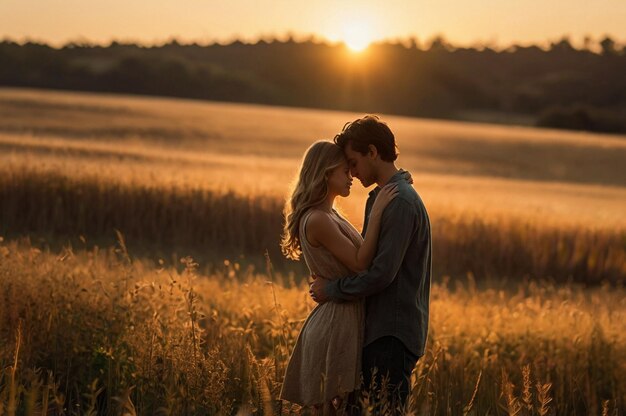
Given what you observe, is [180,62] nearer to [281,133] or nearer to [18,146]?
[281,133]

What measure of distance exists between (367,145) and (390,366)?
3.91 feet

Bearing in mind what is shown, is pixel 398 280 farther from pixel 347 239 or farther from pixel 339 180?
pixel 339 180

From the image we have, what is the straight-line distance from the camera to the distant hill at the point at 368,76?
234 ft

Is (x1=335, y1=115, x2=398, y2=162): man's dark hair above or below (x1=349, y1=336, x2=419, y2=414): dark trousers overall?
above

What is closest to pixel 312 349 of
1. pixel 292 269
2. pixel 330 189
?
pixel 330 189

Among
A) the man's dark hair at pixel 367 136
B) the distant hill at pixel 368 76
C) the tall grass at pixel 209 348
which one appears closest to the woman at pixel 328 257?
the man's dark hair at pixel 367 136

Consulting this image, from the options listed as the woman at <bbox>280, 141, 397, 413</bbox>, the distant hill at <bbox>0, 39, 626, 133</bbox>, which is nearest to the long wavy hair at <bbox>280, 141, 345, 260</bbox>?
the woman at <bbox>280, 141, 397, 413</bbox>

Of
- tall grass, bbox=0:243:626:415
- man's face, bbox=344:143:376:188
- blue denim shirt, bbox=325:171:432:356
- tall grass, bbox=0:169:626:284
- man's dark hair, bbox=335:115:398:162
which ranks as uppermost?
man's dark hair, bbox=335:115:398:162

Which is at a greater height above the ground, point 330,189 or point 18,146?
point 330,189

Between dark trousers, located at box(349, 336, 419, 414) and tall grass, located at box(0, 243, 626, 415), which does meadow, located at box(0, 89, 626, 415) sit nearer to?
tall grass, located at box(0, 243, 626, 415)

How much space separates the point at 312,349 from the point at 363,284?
0.53 meters

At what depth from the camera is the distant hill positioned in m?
71.4

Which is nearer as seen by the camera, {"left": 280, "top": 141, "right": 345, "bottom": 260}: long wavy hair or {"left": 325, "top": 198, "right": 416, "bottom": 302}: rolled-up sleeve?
{"left": 325, "top": 198, "right": 416, "bottom": 302}: rolled-up sleeve

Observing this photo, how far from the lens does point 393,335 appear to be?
552 cm
